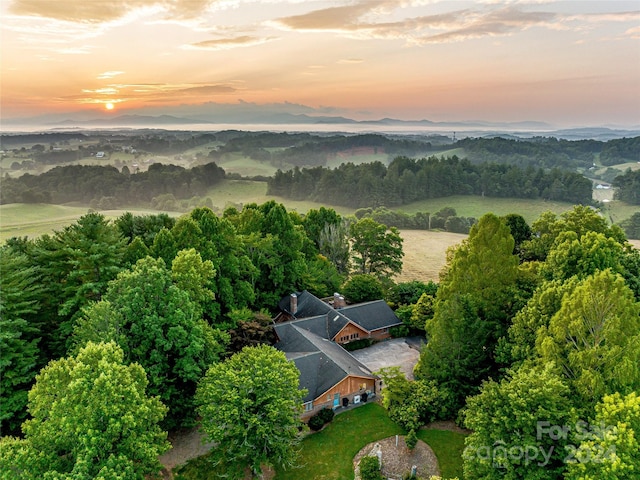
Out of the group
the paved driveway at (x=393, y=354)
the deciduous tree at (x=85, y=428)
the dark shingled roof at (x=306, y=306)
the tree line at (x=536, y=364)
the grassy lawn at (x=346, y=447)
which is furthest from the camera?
the dark shingled roof at (x=306, y=306)

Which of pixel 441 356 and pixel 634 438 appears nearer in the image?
pixel 634 438

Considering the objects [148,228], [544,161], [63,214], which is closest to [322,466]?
Result: [148,228]

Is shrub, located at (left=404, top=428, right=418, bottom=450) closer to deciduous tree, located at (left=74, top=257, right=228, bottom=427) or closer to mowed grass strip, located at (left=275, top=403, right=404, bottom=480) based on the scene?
mowed grass strip, located at (left=275, top=403, right=404, bottom=480)

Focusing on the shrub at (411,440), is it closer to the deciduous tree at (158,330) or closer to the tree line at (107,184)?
the deciduous tree at (158,330)

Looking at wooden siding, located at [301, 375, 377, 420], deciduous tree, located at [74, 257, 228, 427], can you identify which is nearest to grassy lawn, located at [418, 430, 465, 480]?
wooden siding, located at [301, 375, 377, 420]

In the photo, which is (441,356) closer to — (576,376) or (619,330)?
(576,376)

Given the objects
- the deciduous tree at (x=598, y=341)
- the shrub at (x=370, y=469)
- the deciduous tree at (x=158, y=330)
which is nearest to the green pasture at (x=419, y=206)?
the deciduous tree at (x=158, y=330)
